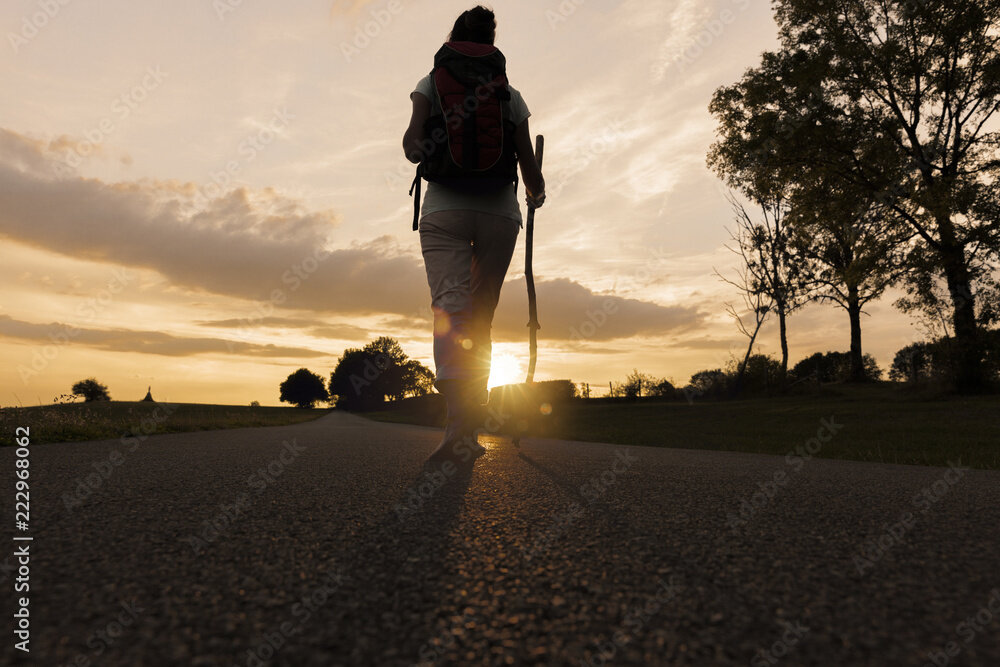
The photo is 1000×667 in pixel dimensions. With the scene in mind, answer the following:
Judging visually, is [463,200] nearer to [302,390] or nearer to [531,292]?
[531,292]

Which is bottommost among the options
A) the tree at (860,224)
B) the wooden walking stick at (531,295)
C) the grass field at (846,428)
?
the grass field at (846,428)

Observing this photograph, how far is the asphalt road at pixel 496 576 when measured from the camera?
967mm

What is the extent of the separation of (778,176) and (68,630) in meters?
21.1

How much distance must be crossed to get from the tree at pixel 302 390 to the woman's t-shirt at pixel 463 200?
107212 mm

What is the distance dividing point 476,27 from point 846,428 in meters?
11.1

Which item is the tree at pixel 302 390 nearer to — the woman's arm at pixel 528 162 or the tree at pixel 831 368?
the tree at pixel 831 368

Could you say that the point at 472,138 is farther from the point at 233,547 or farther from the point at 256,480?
A: the point at 233,547

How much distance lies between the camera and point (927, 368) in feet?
60.2

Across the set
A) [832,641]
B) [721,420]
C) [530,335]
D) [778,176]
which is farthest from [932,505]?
[778,176]

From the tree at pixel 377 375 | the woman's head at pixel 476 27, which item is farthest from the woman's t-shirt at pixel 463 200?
the tree at pixel 377 375

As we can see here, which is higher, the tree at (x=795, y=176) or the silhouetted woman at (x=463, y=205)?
the tree at (x=795, y=176)

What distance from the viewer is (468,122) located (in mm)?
3430

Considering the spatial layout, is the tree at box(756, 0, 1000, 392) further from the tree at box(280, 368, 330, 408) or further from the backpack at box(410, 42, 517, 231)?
the tree at box(280, 368, 330, 408)

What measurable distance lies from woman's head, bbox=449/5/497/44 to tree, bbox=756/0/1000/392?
16992 millimetres
